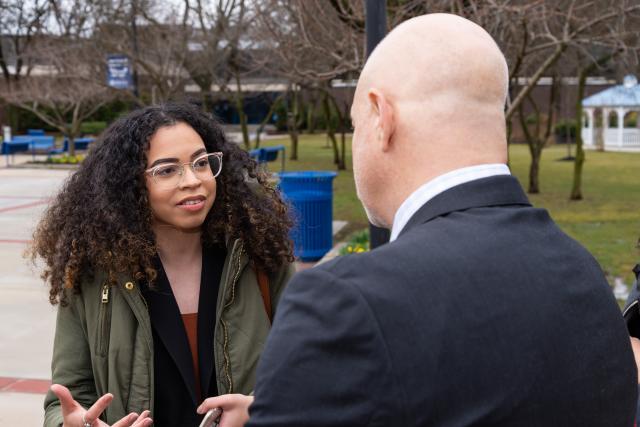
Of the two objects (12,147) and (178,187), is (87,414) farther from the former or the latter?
(12,147)

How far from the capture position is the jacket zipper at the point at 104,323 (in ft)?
7.64

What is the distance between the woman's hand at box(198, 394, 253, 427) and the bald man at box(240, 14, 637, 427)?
3.13ft

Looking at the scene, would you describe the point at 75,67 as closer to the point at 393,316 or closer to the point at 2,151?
the point at 2,151

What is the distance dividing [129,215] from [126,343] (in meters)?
0.43

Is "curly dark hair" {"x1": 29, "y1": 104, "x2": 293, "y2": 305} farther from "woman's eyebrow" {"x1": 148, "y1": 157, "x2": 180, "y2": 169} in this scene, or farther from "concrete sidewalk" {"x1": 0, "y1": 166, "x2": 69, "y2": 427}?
"concrete sidewalk" {"x1": 0, "y1": 166, "x2": 69, "y2": 427}

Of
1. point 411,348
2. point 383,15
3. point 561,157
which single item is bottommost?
point 561,157

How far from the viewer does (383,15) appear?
16.5 ft

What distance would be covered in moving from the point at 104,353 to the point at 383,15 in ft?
10.9

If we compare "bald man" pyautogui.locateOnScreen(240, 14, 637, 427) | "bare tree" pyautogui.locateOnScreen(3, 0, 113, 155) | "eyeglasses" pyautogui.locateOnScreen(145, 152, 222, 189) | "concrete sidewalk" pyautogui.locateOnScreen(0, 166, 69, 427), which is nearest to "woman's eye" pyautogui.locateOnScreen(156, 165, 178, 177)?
"eyeglasses" pyautogui.locateOnScreen(145, 152, 222, 189)

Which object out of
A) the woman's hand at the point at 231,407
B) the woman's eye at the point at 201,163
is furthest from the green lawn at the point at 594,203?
the woman's hand at the point at 231,407

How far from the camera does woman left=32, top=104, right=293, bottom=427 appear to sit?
234 centimetres

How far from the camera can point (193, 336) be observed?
243cm

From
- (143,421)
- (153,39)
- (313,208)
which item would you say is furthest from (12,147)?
(143,421)

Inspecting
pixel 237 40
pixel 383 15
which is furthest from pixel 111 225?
pixel 237 40
